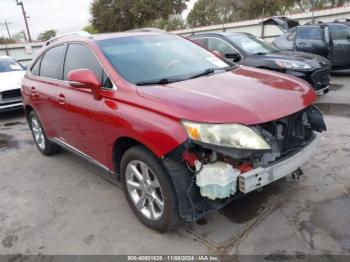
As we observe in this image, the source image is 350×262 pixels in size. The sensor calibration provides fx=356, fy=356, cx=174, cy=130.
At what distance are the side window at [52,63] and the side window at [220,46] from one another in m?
4.07

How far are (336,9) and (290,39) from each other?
Answer: 6.56 meters

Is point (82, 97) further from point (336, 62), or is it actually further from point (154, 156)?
point (336, 62)

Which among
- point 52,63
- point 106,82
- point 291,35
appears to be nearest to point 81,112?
point 106,82

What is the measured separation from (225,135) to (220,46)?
5992mm

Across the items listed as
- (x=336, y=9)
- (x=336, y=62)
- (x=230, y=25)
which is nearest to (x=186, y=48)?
(x=336, y=62)

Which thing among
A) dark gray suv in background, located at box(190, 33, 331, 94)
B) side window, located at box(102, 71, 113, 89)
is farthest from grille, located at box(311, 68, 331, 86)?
side window, located at box(102, 71, 113, 89)

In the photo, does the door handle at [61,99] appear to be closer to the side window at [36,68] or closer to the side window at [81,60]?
the side window at [81,60]

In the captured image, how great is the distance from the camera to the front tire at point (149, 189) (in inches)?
112

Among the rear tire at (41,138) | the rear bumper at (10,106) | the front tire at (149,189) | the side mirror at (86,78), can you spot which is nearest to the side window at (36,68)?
the rear tire at (41,138)

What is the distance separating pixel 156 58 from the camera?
147 inches

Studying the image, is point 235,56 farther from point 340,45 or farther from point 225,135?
point 225,135

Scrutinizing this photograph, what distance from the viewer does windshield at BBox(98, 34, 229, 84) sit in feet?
11.3

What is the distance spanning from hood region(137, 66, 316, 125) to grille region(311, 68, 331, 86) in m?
3.74

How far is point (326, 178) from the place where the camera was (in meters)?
3.89
